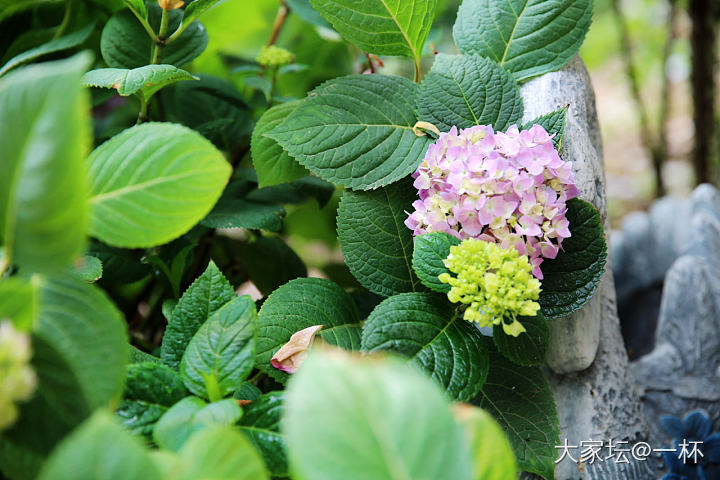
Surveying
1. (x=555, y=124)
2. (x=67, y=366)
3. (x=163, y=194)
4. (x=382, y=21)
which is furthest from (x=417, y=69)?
(x=67, y=366)

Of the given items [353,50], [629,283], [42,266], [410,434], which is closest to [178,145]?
[42,266]

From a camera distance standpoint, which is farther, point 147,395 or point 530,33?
point 530,33

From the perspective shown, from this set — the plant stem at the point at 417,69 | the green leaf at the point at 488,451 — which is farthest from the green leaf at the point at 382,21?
the green leaf at the point at 488,451

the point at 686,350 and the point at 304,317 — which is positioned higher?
the point at 304,317

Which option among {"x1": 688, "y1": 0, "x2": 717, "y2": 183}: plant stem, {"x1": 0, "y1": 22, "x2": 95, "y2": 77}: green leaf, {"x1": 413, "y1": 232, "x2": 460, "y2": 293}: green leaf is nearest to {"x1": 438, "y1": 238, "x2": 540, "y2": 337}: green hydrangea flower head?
{"x1": 413, "y1": 232, "x2": 460, "y2": 293}: green leaf

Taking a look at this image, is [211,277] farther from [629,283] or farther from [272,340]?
[629,283]

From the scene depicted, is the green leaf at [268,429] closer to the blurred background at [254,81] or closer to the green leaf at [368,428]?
the green leaf at [368,428]

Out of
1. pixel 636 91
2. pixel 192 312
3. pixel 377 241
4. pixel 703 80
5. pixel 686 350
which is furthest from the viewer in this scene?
pixel 636 91

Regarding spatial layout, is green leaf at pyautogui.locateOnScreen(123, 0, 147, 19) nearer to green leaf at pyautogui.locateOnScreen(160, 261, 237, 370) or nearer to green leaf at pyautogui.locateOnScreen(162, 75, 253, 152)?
green leaf at pyautogui.locateOnScreen(162, 75, 253, 152)

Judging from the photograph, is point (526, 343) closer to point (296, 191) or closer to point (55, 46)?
point (296, 191)
